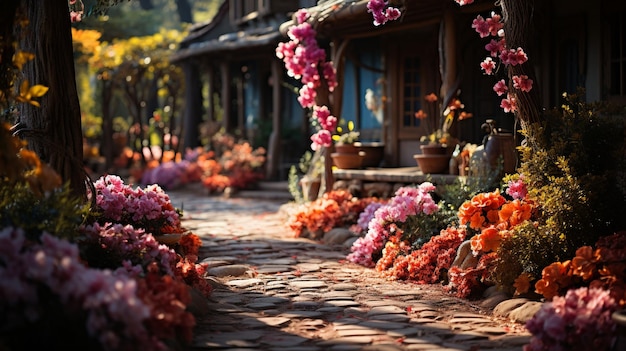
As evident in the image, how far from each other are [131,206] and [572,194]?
3.84 metres

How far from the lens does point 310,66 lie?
42.2 ft

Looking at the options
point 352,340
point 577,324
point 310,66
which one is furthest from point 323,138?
point 577,324

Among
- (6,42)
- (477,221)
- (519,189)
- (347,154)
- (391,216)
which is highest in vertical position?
(6,42)

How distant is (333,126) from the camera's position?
13.2 m

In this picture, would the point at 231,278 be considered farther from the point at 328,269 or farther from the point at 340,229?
the point at 340,229

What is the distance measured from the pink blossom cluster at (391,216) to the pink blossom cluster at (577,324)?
12.9ft

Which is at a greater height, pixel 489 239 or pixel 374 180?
pixel 374 180

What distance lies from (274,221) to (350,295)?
22.0ft

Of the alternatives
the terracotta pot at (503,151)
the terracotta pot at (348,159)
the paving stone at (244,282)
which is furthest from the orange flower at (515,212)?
the terracotta pot at (348,159)

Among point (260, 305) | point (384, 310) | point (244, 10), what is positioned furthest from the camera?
point (244, 10)

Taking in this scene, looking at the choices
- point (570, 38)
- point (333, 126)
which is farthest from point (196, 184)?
point (570, 38)

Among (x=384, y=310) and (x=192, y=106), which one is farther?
(x=192, y=106)

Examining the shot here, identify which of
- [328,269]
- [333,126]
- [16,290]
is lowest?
[328,269]

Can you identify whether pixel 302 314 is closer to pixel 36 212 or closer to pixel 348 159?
pixel 36 212
